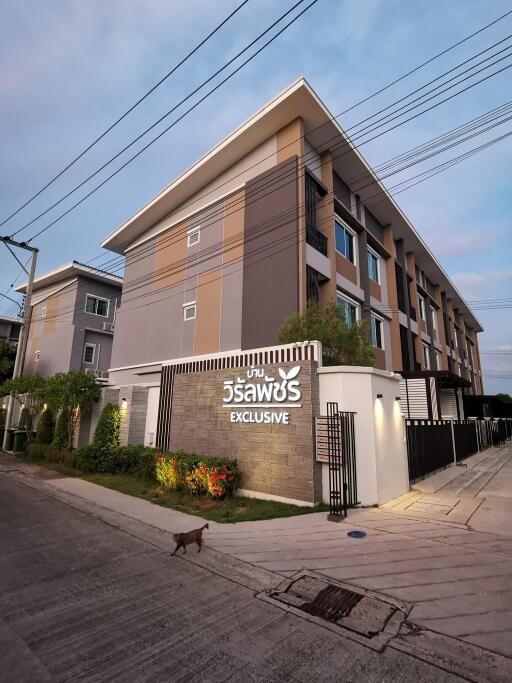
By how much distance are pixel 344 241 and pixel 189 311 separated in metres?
8.75

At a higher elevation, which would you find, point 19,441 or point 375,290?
point 375,290

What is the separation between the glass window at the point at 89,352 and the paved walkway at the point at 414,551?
2087 cm

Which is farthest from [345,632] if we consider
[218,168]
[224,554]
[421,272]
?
[421,272]

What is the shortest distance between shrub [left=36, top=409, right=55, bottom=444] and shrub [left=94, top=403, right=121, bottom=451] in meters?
6.69

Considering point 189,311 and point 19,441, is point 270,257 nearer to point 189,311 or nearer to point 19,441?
point 189,311

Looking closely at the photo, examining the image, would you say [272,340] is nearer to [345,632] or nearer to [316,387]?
[316,387]

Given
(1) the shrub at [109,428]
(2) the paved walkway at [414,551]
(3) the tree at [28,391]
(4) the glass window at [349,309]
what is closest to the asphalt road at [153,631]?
(2) the paved walkway at [414,551]

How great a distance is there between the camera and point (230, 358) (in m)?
10.5

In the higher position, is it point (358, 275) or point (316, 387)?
point (358, 275)

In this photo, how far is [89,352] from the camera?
2825 centimetres

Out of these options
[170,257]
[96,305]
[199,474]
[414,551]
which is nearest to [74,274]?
[96,305]

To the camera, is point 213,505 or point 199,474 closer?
point 213,505

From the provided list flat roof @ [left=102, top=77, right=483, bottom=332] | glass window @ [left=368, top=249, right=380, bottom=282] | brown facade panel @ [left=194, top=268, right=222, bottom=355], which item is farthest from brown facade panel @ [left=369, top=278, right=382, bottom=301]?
brown facade panel @ [left=194, top=268, right=222, bottom=355]

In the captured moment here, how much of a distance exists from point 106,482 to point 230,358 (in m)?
5.79
